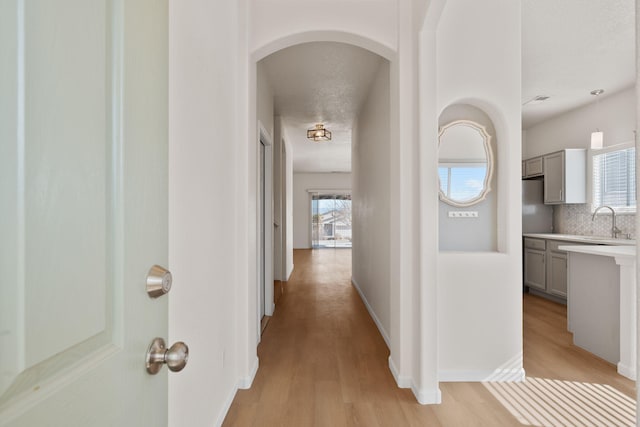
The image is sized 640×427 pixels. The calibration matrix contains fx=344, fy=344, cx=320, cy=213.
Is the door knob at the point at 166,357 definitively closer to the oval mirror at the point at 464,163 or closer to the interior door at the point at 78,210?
the interior door at the point at 78,210

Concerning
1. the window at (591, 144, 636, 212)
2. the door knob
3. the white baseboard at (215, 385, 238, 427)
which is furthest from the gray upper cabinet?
the door knob

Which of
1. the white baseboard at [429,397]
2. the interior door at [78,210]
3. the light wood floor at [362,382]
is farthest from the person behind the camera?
the white baseboard at [429,397]

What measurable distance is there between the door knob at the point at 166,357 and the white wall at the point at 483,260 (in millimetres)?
2130

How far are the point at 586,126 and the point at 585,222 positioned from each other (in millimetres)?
1400

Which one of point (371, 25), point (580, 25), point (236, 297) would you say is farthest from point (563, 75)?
point (236, 297)

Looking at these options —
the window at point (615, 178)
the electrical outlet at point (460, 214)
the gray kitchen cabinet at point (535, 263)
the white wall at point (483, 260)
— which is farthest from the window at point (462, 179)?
the gray kitchen cabinet at point (535, 263)

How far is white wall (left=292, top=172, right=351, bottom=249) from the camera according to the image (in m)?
12.0

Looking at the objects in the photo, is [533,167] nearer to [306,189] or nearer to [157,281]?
[157,281]

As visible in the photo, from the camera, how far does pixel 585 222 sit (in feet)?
16.3

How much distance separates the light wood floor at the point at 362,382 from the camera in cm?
202

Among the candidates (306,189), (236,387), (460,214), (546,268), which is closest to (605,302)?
(460,214)

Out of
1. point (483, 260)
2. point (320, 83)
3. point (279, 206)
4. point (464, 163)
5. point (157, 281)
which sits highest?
point (320, 83)

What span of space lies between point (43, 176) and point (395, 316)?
95.6 inches

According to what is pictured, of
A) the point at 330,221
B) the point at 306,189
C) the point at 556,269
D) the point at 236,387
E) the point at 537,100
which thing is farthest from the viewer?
the point at 330,221
